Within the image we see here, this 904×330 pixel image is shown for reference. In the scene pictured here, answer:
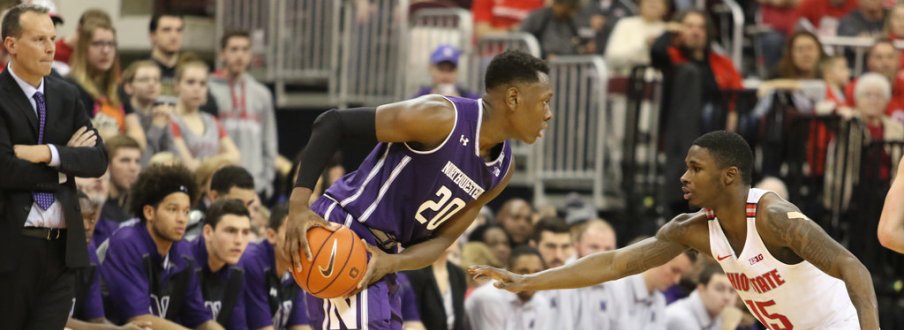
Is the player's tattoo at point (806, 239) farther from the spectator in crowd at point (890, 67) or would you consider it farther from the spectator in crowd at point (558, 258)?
the spectator in crowd at point (890, 67)

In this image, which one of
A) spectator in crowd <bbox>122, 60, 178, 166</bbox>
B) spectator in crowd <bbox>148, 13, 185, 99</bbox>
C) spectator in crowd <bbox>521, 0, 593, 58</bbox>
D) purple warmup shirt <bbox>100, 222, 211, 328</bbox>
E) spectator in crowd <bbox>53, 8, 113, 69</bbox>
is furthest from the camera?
spectator in crowd <bbox>521, 0, 593, 58</bbox>

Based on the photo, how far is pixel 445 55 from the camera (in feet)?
40.7

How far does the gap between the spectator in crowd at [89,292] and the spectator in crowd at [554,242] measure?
352 centimetres

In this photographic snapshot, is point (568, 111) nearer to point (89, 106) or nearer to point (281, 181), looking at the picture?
point (281, 181)

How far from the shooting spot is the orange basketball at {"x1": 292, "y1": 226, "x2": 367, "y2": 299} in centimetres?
638

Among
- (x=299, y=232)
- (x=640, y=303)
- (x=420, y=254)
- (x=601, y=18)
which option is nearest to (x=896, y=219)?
(x=420, y=254)

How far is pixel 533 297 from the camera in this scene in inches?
419

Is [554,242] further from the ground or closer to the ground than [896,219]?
closer to the ground

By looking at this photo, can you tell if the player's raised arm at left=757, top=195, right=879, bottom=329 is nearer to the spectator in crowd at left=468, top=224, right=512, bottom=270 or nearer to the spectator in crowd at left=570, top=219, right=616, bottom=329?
the spectator in crowd at left=570, top=219, right=616, bottom=329

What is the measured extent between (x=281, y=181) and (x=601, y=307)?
3035mm

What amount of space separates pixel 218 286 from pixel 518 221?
3.74 meters

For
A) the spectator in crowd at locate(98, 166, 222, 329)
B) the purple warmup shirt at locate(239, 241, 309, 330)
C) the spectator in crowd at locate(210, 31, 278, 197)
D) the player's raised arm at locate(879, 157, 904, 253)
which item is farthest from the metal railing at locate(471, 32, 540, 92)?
the player's raised arm at locate(879, 157, 904, 253)

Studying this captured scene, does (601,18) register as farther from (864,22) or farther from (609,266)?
(609,266)

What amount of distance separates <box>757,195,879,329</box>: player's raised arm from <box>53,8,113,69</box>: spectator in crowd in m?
5.40
